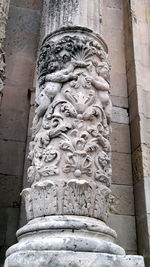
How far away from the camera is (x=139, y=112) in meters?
4.68

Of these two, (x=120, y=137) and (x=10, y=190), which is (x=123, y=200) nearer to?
(x=120, y=137)

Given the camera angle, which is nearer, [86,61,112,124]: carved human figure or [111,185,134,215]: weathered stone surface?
[86,61,112,124]: carved human figure

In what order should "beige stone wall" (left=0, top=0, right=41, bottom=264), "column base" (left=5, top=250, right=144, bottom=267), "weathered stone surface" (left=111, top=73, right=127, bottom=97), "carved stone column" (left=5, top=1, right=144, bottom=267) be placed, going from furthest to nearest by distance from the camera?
"weathered stone surface" (left=111, top=73, right=127, bottom=97) < "beige stone wall" (left=0, top=0, right=41, bottom=264) < "carved stone column" (left=5, top=1, right=144, bottom=267) < "column base" (left=5, top=250, right=144, bottom=267)

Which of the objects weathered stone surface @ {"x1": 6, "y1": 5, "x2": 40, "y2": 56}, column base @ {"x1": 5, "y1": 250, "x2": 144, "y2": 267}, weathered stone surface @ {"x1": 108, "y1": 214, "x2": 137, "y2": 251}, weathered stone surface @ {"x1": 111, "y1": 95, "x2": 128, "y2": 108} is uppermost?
weathered stone surface @ {"x1": 6, "y1": 5, "x2": 40, "y2": 56}

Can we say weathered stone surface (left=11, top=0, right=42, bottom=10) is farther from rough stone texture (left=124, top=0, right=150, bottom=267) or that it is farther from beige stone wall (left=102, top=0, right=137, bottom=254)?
rough stone texture (left=124, top=0, right=150, bottom=267)

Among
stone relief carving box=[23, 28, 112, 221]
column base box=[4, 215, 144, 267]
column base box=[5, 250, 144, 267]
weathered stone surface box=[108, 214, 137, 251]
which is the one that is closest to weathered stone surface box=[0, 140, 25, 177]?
stone relief carving box=[23, 28, 112, 221]

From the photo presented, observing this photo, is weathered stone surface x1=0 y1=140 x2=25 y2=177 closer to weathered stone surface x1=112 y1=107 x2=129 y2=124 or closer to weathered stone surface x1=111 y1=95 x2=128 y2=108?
weathered stone surface x1=112 y1=107 x2=129 y2=124

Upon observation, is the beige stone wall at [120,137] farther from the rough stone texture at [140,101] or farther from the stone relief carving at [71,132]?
the stone relief carving at [71,132]

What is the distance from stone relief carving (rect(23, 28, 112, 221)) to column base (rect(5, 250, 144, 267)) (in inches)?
15.7

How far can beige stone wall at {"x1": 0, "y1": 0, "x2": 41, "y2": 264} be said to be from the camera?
4023mm

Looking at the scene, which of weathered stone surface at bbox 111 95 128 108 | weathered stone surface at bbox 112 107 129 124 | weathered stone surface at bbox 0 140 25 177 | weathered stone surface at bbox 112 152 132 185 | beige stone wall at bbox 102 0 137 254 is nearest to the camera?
beige stone wall at bbox 102 0 137 254

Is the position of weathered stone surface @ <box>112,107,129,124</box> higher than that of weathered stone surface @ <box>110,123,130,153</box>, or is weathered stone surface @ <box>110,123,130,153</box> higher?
weathered stone surface @ <box>112,107,129,124</box>

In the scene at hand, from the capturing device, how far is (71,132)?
2.94 meters

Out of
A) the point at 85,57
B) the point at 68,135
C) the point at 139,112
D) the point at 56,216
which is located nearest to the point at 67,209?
the point at 56,216
